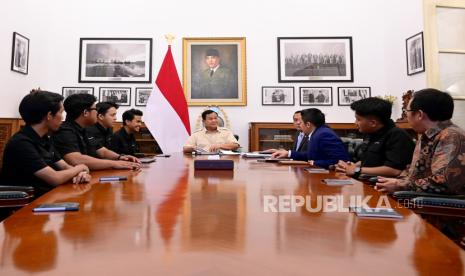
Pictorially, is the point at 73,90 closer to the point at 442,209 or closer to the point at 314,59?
the point at 314,59

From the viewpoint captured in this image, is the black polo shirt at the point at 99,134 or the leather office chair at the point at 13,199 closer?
the leather office chair at the point at 13,199

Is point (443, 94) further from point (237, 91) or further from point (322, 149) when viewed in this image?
point (237, 91)

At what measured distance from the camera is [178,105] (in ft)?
16.1

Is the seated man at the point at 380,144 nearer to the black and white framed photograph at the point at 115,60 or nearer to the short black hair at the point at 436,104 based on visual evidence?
the short black hair at the point at 436,104

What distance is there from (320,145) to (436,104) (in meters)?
1.29

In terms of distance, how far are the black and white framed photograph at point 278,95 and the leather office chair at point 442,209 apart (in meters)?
4.83

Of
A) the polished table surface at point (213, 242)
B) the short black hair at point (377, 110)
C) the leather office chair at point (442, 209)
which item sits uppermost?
the short black hair at point (377, 110)

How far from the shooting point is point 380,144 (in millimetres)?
2557

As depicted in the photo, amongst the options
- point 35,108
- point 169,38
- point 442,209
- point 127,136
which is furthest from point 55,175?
point 169,38

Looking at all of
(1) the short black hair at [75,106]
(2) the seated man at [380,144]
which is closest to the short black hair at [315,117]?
(2) the seated man at [380,144]

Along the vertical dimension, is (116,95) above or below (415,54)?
below

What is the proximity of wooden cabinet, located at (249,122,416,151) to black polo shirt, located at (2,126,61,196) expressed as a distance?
4.16 m

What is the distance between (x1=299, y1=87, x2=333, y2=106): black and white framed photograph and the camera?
642cm

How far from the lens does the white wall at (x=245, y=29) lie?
6414mm
